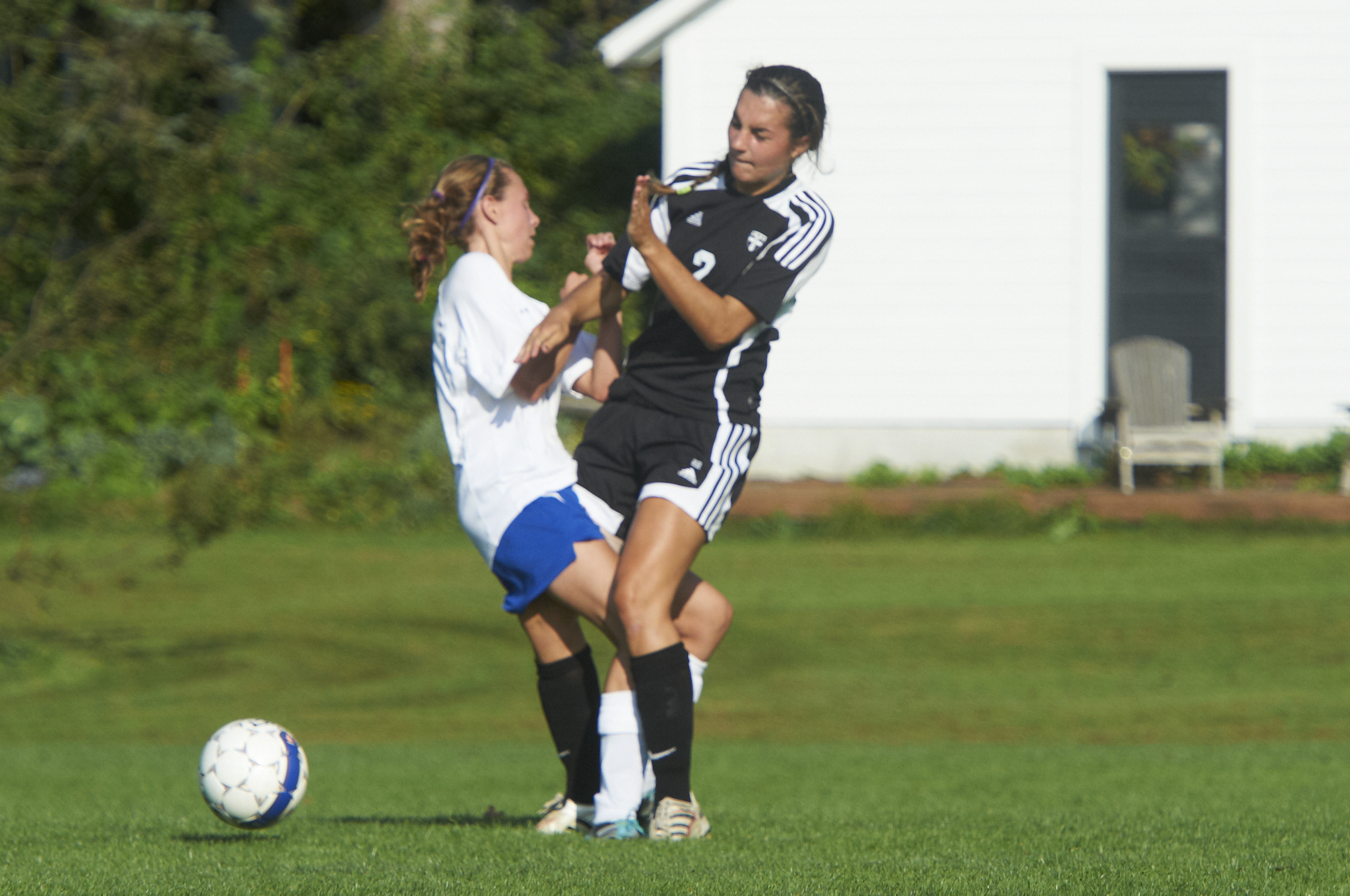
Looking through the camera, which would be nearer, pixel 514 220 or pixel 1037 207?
pixel 514 220

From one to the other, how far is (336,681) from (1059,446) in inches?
281

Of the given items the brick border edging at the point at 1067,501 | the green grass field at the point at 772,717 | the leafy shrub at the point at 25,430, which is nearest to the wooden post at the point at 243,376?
the leafy shrub at the point at 25,430

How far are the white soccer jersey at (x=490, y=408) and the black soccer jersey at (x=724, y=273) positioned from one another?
0.27m

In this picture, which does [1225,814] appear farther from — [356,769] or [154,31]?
[154,31]

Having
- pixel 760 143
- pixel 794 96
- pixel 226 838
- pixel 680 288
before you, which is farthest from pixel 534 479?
pixel 226 838

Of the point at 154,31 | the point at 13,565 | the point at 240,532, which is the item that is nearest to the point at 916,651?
the point at 13,565

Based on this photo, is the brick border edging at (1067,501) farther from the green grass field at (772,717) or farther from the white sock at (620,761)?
the white sock at (620,761)

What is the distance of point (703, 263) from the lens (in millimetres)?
4262

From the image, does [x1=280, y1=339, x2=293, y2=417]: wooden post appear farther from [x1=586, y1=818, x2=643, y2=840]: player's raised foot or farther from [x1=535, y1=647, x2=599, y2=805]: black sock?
[x1=586, y1=818, x2=643, y2=840]: player's raised foot

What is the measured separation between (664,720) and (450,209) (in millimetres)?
1615

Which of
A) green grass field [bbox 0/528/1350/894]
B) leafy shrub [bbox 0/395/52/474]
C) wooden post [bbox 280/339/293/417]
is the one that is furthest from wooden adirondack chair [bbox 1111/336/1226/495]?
leafy shrub [bbox 0/395/52/474]

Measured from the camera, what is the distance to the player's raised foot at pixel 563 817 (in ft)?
14.1

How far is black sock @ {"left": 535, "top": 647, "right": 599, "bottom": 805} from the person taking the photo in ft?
→ 14.6

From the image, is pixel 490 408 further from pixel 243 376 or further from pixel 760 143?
pixel 243 376
